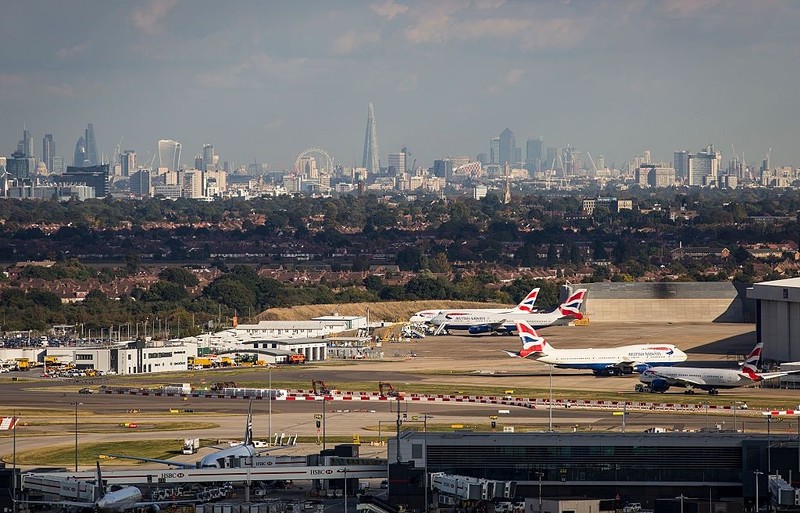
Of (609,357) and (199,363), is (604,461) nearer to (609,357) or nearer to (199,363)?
(609,357)

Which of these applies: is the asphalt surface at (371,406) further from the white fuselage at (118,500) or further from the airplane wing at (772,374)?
the white fuselage at (118,500)

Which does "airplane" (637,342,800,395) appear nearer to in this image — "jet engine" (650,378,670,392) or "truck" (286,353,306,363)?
"jet engine" (650,378,670,392)

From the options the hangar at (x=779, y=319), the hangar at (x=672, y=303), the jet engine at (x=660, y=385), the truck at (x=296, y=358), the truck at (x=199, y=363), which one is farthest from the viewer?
the hangar at (x=672, y=303)

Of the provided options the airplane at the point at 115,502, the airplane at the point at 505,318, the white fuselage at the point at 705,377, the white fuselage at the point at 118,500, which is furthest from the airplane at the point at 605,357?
the white fuselage at the point at 118,500

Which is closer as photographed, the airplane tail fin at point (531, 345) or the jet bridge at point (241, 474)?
the jet bridge at point (241, 474)

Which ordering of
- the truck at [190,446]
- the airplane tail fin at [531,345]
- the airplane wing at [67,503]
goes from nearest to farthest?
1. the airplane wing at [67,503]
2. the truck at [190,446]
3. the airplane tail fin at [531,345]

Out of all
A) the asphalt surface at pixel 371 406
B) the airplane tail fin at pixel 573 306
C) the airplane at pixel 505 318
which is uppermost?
the airplane tail fin at pixel 573 306

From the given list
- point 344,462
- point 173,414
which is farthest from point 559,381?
point 344,462

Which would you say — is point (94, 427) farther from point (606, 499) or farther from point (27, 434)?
point (606, 499)
